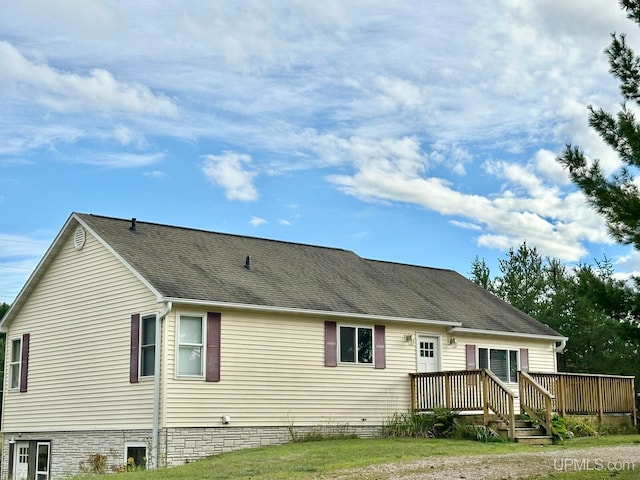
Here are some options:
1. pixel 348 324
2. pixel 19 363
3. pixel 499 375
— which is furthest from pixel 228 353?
pixel 499 375

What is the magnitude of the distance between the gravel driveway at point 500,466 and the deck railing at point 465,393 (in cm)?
437

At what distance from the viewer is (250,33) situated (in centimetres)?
2108

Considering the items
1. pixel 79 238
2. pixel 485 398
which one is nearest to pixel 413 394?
pixel 485 398

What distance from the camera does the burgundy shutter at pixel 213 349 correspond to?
20109mm

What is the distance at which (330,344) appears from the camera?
73.8 feet

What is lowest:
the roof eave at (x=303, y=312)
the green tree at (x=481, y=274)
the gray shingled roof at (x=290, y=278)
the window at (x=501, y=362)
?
the window at (x=501, y=362)

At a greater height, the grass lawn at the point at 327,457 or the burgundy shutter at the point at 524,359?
the burgundy shutter at the point at 524,359

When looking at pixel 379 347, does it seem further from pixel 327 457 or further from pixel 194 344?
pixel 327 457

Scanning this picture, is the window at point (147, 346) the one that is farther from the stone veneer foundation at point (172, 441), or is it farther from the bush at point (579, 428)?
the bush at point (579, 428)

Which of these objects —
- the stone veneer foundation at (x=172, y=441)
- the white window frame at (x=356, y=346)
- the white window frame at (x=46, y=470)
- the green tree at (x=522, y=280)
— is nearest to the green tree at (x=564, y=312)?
the green tree at (x=522, y=280)

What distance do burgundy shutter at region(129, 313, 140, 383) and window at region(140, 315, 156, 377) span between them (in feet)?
0.35

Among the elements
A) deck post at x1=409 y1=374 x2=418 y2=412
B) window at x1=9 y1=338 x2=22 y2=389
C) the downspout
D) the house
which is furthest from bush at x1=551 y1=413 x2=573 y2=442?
window at x1=9 y1=338 x2=22 y2=389

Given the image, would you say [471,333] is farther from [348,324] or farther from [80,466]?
[80,466]

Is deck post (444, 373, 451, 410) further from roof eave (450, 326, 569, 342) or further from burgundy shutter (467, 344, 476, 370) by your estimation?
burgundy shutter (467, 344, 476, 370)
